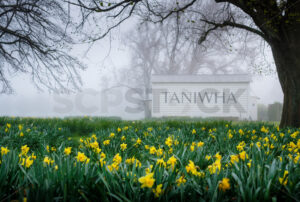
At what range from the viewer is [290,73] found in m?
6.25

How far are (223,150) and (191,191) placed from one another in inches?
71.6

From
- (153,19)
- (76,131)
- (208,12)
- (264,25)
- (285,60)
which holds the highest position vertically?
(208,12)

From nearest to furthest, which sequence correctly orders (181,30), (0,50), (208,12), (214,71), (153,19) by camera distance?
(153,19) < (181,30) < (208,12) < (0,50) < (214,71)

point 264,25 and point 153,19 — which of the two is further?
point 153,19

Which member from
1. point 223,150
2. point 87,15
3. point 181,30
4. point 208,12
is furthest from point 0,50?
point 223,150

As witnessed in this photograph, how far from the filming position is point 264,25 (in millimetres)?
6121

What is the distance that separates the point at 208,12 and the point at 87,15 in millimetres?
4766

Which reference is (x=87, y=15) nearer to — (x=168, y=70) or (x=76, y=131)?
(x=76, y=131)

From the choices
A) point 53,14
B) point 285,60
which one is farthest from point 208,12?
point 53,14

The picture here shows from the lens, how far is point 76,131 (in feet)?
21.8

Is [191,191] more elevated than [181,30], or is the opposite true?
[181,30]

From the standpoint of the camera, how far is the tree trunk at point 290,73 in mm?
6207

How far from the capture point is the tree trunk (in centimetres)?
621

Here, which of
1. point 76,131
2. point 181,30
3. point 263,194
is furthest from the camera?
point 181,30
